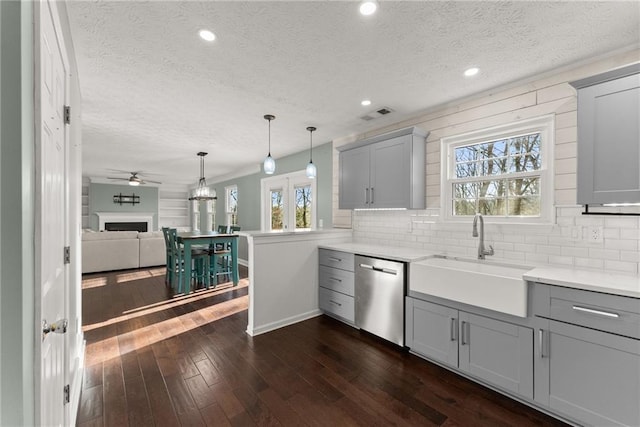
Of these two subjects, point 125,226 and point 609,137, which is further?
point 125,226

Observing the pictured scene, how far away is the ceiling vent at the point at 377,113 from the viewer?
3.21 meters

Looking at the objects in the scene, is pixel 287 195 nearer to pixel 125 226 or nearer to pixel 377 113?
pixel 377 113

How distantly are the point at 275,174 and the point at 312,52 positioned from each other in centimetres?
394

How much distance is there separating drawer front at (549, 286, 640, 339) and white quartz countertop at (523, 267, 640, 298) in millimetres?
40

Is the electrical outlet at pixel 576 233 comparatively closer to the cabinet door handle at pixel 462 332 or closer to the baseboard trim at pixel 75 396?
the cabinet door handle at pixel 462 332

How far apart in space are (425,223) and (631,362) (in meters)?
1.90

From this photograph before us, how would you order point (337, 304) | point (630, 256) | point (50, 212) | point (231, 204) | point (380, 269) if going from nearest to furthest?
point (50, 212) → point (630, 256) → point (380, 269) → point (337, 304) → point (231, 204)

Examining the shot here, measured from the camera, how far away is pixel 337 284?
3.35m

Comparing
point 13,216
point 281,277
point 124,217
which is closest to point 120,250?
point 124,217

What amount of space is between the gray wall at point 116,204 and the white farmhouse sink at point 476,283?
33.4 ft

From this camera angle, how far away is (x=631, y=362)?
1548 millimetres

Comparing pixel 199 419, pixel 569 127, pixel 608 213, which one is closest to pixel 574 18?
pixel 569 127

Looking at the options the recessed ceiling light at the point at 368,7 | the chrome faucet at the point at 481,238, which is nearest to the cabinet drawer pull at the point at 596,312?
the chrome faucet at the point at 481,238

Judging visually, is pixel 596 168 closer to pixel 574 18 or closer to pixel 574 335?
pixel 574 18
